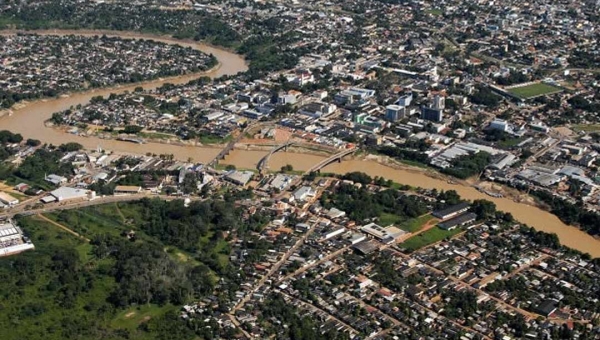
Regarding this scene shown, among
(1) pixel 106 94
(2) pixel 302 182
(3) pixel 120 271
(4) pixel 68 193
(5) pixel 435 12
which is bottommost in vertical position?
(1) pixel 106 94

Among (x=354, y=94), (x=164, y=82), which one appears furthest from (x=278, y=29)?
(x=354, y=94)

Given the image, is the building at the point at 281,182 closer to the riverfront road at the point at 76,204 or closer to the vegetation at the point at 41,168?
the riverfront road at the point at 76,204

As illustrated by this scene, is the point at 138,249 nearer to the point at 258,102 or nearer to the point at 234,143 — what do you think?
the point at 234,143

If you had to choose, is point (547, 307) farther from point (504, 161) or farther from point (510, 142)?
point (510, 142)

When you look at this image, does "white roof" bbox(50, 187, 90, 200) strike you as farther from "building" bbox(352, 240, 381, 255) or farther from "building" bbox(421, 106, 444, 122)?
"building" bbox(421, 106, 444, 122)

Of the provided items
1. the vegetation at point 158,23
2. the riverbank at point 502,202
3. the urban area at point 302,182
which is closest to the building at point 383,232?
the urban area at point 302,182

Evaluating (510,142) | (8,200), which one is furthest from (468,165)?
(8,200)
